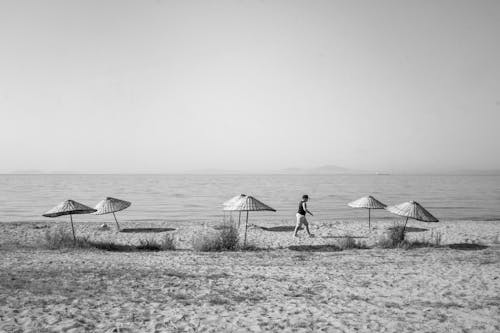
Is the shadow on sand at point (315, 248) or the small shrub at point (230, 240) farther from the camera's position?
the shadow on sand at point (315, 248)

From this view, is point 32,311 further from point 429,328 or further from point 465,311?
point 465,311

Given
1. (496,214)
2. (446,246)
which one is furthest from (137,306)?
(496,214)

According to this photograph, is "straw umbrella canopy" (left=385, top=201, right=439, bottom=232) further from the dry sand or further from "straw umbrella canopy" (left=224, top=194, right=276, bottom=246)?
"straw umbrella canopy" (left=224, top=194, right=276, bottom=246)

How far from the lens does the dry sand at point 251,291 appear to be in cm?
587

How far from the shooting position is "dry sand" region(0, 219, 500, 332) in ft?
19.3

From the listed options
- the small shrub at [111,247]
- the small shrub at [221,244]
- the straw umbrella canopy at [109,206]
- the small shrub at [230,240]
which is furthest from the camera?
the straw umbrella canopy at [109,206]

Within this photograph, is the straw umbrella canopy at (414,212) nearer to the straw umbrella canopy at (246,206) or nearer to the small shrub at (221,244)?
the straw umbrella canopy at (246,206)

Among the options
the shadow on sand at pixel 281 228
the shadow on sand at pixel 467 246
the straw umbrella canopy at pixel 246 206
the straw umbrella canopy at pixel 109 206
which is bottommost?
the shadow on sand at pixel 281 228

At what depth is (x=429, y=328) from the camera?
575 cm

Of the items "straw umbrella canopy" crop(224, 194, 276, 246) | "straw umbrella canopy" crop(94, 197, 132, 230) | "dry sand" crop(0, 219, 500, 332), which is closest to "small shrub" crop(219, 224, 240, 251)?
"straw umbrella canopy" crop(224, 194, 276, 246)

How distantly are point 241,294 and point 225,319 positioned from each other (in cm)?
143

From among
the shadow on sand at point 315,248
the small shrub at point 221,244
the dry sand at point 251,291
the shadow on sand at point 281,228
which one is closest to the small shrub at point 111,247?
the dry sand at point 251,291

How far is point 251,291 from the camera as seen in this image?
7703mm

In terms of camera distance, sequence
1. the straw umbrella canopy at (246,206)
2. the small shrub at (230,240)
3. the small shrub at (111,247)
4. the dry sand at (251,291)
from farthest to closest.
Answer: the straw umbrella canopy at (246,206) < the small shrub at (111,247) < the small shrub at (230,240) < the dry sand at (251,291)
